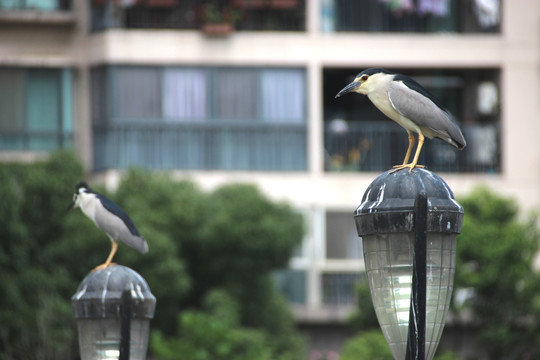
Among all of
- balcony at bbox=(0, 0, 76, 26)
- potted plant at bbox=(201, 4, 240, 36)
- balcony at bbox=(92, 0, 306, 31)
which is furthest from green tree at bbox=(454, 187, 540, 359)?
balcony at bbox=(0, 0, 76, 26)

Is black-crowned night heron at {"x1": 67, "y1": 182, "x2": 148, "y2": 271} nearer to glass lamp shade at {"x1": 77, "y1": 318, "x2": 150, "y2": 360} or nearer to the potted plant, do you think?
glass lamp shade at {"x1": 77, "y1": 318, "x2": 150, "y2": 360}

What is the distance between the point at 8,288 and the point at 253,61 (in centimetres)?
849

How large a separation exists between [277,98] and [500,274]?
7597 mm

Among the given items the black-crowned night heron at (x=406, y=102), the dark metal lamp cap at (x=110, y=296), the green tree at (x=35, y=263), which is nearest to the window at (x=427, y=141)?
the green tree at (x=35, y=263)

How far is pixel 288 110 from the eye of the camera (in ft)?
108

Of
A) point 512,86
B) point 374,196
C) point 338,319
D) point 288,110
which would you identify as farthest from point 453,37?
point 374,196

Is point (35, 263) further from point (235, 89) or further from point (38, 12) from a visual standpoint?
point (38, 12)

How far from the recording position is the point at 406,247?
24.5 feet

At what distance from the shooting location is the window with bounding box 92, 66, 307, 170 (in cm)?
3225

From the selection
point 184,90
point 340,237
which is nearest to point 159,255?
point 184,90

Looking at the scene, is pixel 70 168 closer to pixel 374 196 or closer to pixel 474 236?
pixel 474 236

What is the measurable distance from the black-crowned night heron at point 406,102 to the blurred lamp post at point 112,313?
8.50 feet

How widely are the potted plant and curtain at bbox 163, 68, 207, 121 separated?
0.97 m

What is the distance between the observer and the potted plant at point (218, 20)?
3238 cm
